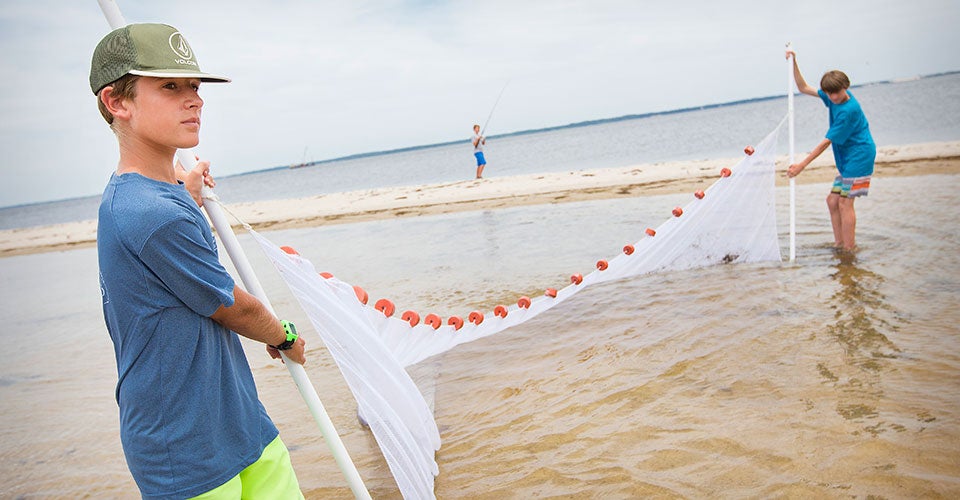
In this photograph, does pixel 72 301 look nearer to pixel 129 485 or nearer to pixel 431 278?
pixel 431 278

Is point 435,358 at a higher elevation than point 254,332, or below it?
below

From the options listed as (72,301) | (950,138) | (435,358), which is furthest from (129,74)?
(950,138)

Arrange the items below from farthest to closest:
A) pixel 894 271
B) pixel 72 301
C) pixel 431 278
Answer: pixel 72 301 → pixel 431 278 → pixel 894 271

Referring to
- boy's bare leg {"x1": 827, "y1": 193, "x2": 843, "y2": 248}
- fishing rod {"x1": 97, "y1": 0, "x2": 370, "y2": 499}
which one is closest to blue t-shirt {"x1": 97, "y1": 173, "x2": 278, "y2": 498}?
fishing rod {"x1": 97, "y1": 0, "x2": 370, "y2": 499}

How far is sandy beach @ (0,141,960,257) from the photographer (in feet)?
40.2

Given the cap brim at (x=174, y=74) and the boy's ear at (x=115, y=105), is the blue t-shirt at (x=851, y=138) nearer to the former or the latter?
the cap brim at (x=174, y=74)

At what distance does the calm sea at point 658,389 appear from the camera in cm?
291

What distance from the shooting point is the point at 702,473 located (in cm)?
287

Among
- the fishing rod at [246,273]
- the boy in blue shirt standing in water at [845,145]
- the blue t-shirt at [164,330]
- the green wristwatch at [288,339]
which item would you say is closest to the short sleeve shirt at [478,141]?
the boy in blue shirt standing in water at [845,145]

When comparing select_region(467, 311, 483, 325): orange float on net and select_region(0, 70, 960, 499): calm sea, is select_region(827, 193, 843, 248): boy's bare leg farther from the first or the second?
select_region(467, 311, 483, 325): orange float on net

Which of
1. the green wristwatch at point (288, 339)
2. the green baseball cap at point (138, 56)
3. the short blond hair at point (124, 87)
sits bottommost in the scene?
the green wristwatch at point (288, 339)

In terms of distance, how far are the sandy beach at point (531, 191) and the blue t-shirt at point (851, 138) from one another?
19.7ft

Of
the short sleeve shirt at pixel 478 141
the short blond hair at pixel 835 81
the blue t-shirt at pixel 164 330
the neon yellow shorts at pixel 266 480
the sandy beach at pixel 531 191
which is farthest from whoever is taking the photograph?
the short sleeve shirt at pixel 478 141

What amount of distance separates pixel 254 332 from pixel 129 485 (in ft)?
8.47
